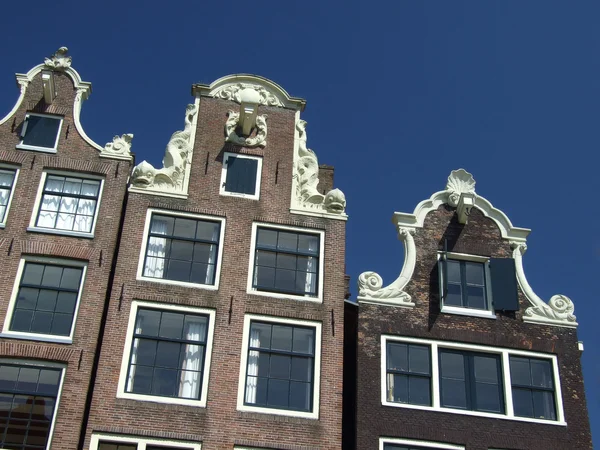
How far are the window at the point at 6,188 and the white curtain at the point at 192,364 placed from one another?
5.90 metres

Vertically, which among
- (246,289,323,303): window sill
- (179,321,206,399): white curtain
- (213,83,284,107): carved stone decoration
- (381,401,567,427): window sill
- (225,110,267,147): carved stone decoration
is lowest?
(381,401,567,427): window sill

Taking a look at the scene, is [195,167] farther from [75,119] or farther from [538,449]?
[538,449]

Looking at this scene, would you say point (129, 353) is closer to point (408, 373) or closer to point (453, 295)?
point (408, 373)

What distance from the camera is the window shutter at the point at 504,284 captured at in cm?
2356

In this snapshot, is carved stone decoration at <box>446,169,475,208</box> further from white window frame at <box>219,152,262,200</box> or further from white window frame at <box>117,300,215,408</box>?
white window frame at <box>117,300,215,408</box>

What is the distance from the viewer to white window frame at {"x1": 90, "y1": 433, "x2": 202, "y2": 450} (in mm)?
19859

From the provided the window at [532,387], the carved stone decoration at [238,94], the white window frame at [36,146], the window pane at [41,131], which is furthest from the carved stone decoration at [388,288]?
the window pane at [41,131]

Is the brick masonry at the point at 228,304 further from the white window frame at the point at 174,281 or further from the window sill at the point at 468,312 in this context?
the window sill at the point at 468,312

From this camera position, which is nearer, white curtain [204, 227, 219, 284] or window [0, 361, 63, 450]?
window [0, 361, 63, 450]

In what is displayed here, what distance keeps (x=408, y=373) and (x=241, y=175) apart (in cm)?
733

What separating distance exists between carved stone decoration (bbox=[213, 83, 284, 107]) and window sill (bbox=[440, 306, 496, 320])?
8.11 metres

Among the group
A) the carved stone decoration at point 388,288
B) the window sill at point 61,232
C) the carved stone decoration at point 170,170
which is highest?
the carved stone decoration at point 170,170

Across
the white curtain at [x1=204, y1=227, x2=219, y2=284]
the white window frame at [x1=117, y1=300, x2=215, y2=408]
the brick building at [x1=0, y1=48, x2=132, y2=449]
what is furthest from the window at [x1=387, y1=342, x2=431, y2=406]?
the brick building at [x1=0, y1=48, x2=132, y2=449]

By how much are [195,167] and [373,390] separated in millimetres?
8103
